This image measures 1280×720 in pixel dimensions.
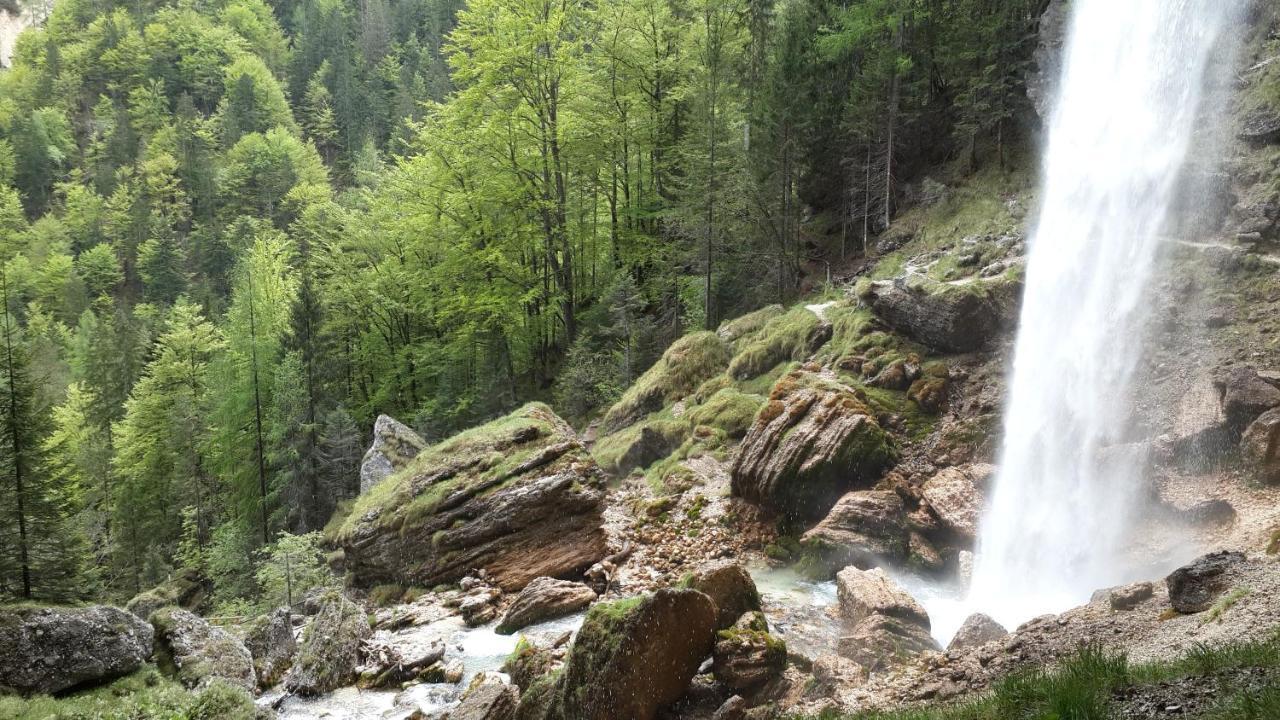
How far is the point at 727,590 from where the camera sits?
999 cm

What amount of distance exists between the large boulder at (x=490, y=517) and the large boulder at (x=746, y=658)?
21.2ft

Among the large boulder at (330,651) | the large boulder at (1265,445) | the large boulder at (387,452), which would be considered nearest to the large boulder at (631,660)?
the large boulder at (330,651)

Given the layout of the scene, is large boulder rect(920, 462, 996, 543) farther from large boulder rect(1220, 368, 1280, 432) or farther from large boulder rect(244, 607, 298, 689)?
large boulder rect(244, 607, 298, 689)

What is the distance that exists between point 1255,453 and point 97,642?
19.3m

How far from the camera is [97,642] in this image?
11.5 meters

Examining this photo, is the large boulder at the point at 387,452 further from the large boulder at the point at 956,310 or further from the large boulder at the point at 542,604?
the large boulder at the point at 956,310

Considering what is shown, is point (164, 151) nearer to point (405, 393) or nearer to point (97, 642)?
point (405, 393)

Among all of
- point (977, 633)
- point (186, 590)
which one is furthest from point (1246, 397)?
point (186, 590)

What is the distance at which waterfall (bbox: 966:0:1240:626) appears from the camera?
13242 millimetres

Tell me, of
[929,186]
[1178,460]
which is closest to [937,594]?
[1178,460]

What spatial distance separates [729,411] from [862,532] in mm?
5987

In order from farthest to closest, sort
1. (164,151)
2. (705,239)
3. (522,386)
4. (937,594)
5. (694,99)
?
(164,151), (522,386), (694,99), (705,239), (937,594)

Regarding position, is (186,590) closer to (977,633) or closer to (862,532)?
(862,532)

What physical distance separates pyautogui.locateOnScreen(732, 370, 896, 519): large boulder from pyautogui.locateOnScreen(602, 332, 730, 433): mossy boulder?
6092 millimetres
